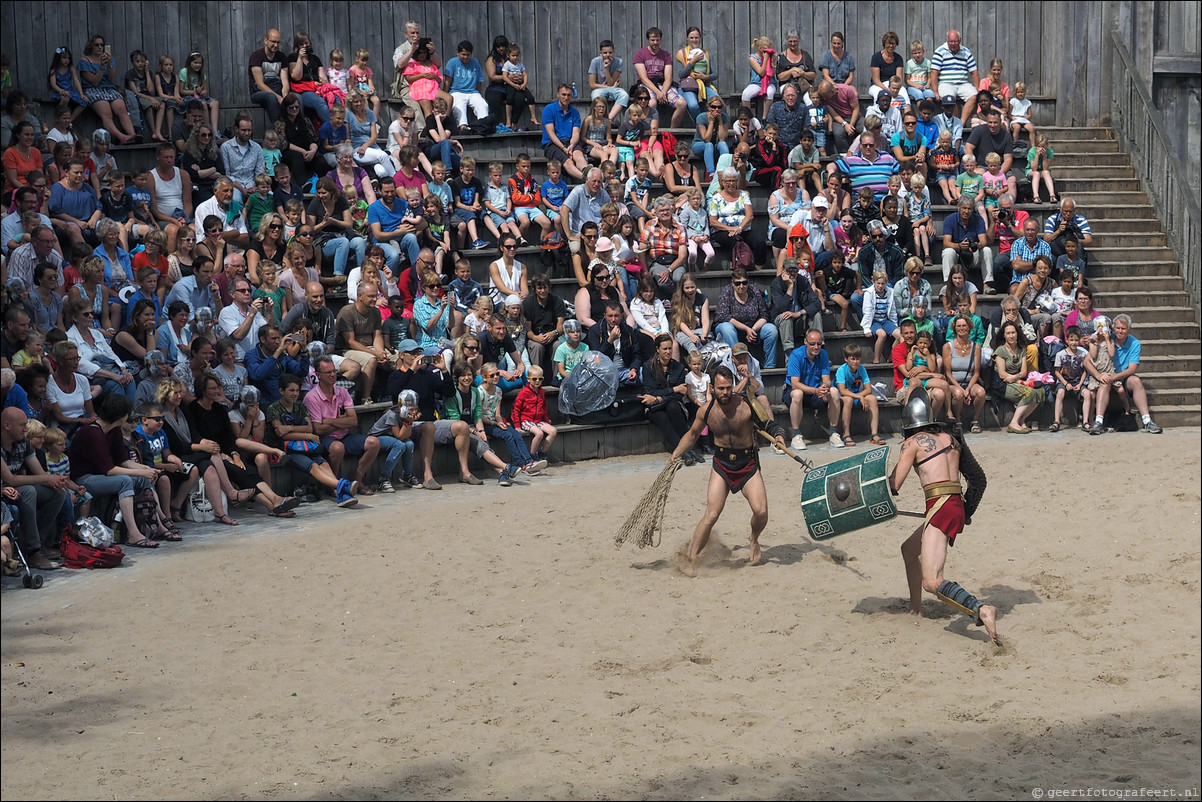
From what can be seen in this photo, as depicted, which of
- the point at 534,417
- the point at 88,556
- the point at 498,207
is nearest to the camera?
the point at 88,556

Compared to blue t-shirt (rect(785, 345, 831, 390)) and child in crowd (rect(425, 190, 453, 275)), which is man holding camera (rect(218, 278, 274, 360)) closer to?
child in crowd (rect(425, 190, 453, 275))

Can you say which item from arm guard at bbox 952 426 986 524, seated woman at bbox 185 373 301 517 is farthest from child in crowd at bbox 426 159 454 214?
arm guard at bbox 952 426 986 524

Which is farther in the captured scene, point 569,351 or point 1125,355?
point 1125,355

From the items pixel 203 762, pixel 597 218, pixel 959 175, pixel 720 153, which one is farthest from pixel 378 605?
pixel 959 175

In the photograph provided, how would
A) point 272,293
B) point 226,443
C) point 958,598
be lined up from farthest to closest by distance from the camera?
point 272,293 < point 226,443 < point 958,598

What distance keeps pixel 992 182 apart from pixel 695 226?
3.71 meters

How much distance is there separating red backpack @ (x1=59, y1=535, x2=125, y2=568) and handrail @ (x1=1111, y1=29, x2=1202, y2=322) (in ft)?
39.5

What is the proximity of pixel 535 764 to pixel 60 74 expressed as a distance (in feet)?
33.1

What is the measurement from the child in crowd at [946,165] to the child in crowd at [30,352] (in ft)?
33.2

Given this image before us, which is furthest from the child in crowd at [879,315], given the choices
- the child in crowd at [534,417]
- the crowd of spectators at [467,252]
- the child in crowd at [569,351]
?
the child in crowd at [534,417]

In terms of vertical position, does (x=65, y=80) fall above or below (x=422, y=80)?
below

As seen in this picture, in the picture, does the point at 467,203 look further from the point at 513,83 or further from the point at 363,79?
the point at 513,83

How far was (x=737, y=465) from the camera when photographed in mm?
9680

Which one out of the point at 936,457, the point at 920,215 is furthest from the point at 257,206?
the point at 936,457
